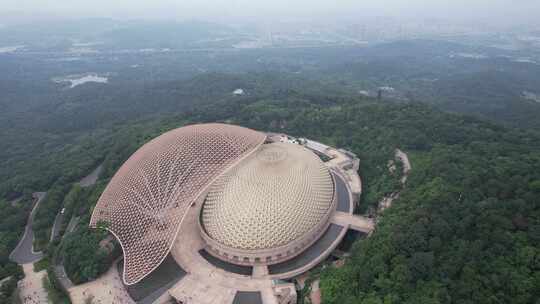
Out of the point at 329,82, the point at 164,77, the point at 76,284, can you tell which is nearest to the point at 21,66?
the point at 164,77

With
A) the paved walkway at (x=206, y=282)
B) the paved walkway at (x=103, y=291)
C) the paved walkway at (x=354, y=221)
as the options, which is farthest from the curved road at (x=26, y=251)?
the paved walkway at (x=354, y=221)

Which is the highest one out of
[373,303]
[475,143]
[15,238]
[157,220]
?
[475,143]

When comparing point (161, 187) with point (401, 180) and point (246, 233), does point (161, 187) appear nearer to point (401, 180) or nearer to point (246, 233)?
point (246, 233)

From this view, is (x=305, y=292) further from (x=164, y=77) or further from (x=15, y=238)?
(x=164, y=77)

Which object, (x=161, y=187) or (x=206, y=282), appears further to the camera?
(x=161, y=187)

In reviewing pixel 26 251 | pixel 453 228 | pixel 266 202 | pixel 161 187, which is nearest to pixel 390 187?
pixel 453 228
